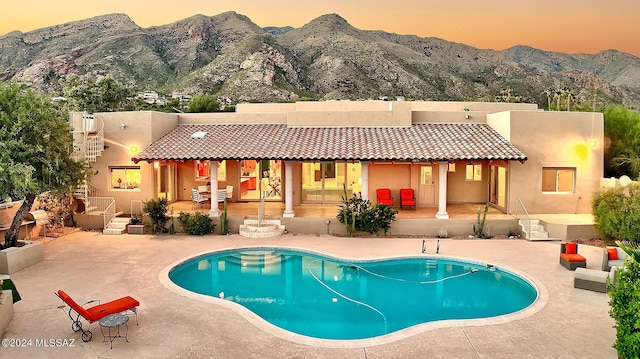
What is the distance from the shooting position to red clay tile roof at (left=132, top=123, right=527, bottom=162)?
67.8 feet

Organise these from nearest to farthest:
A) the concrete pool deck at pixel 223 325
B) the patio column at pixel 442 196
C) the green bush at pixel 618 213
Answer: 1. the concrete pool deck at pixel 223 325
2. the green bush at pixel 618 213
3. the patio column at pixel 442 196

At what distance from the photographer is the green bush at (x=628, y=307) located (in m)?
7.04

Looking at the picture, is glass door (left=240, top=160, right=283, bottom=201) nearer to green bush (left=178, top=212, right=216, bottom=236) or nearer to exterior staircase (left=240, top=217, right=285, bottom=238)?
exterior staircase (left=240, top=217, right=285, bottom=238)

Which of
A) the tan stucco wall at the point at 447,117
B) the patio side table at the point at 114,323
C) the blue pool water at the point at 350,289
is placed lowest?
the blue pool water at the point at 350,289

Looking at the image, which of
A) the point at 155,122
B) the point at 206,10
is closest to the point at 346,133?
the point at 155,122

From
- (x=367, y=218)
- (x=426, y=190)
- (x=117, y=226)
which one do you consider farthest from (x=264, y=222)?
(x=426, y=190)

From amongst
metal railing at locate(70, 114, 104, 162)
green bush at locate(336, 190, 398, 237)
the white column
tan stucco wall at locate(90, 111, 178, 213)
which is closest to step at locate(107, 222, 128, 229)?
tan stucco wall at locate(90, 111, 178, 213)

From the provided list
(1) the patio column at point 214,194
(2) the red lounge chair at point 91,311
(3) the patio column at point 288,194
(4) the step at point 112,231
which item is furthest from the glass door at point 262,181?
(2) the red lounge chair at point 91,311

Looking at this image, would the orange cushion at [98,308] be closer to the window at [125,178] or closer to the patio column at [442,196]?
the window at [125,178]

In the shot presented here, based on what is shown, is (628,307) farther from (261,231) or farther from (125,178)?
(125,178)

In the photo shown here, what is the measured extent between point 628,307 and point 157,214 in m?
18.5

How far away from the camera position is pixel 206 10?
Answer: 135m

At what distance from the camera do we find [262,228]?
2033 centimetres

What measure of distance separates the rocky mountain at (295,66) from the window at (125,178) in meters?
43.7
